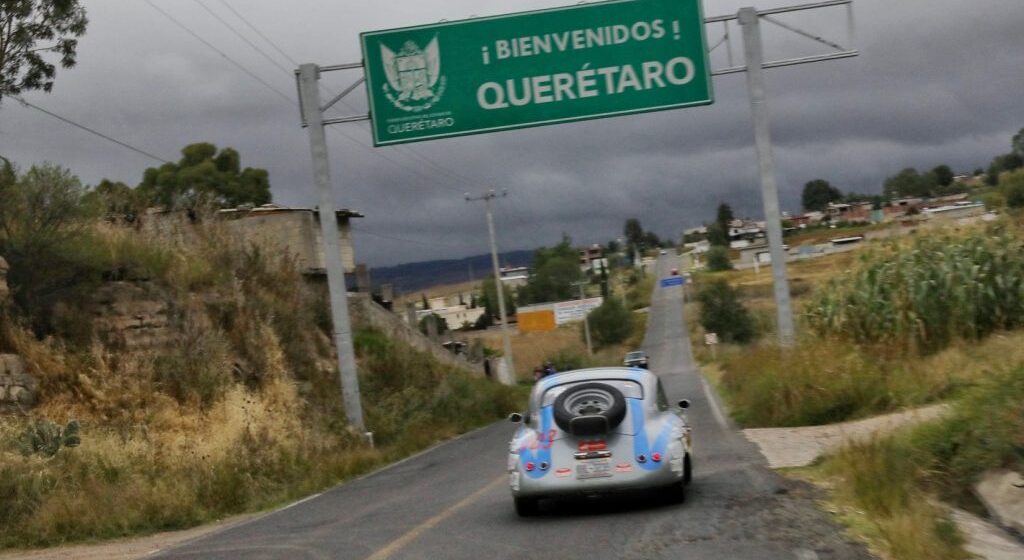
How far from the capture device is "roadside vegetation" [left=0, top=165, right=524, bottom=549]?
16.5 m

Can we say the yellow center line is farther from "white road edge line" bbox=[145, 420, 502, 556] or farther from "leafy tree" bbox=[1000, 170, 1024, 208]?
"leafy tree" bbox=[1000, 170, 1024, 208]

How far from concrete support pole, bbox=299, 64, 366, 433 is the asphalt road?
20.5ft

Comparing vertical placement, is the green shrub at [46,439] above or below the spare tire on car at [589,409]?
below

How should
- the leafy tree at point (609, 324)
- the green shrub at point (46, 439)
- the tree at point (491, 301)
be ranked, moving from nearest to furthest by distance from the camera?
the green shrub at point (46, 439), the leafy tree at point (609, 324), the tree at point (491, 301)

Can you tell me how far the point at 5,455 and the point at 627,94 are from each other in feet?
41.1

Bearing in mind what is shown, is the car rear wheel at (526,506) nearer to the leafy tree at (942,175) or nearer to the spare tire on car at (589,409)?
the spare tire on car at (589,409)

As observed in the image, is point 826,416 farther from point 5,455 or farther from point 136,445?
point 5,455

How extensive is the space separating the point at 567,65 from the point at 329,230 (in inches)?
236

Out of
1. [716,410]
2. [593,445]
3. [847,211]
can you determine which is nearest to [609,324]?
[847,211]

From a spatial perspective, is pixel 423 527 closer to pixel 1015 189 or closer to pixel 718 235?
pixel 1015 189

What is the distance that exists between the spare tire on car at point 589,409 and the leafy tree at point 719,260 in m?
101

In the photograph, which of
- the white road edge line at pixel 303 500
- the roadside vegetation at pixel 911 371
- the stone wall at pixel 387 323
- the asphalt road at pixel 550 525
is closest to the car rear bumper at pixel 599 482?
the asphalt road at pixel 550 525

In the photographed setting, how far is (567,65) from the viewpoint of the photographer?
73.1ft

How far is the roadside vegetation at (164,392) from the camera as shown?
16547mm
